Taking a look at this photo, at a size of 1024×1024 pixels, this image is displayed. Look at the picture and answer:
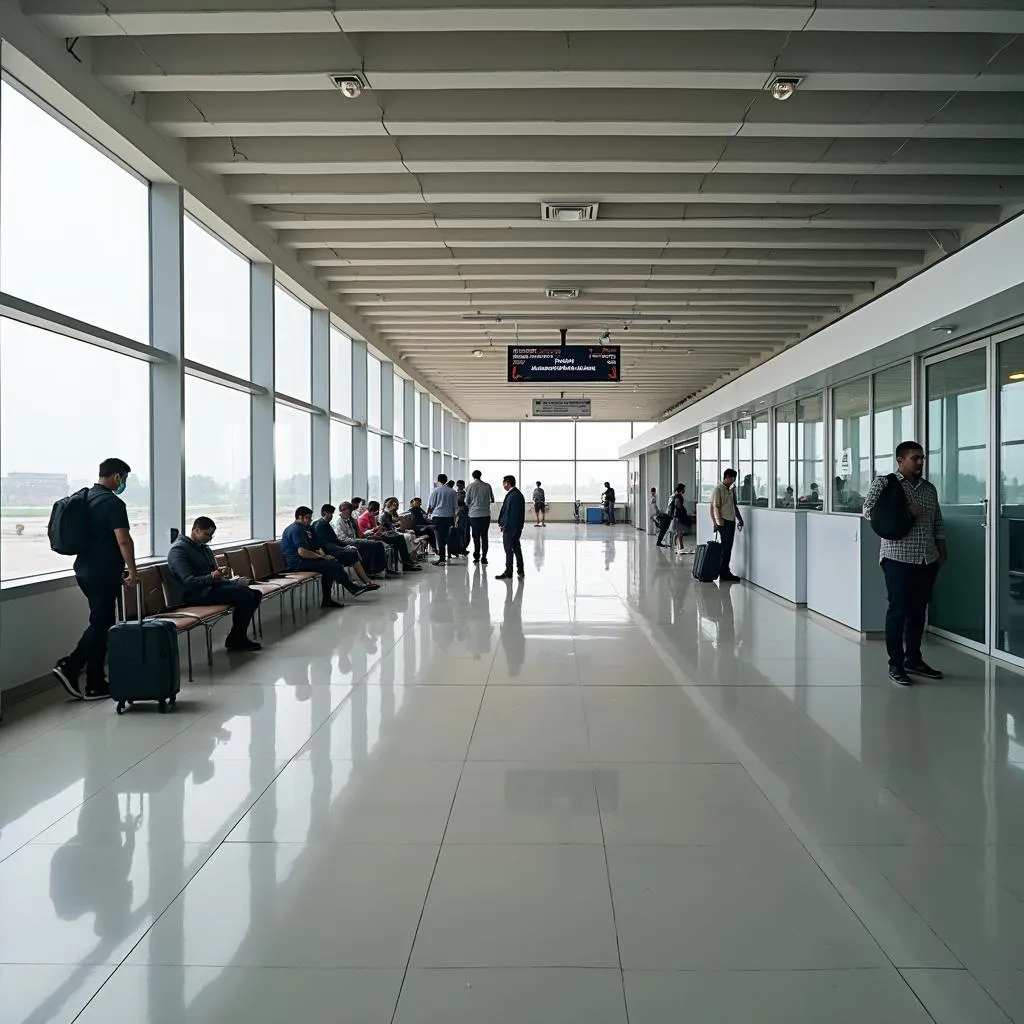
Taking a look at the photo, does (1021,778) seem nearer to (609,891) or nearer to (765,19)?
(609,891)

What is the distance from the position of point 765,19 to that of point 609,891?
4.50 meters

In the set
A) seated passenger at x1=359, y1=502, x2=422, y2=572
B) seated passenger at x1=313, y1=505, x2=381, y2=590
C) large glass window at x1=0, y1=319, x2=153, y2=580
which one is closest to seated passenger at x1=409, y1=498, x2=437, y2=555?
seated passenger at x1=359, y1=502, x2=422, y2=572

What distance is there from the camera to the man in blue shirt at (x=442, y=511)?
48.3 ft

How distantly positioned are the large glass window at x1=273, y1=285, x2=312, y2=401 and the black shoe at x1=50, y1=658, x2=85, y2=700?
5.25m

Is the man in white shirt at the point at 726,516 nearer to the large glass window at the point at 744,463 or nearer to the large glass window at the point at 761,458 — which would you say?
the large glass window at the point at 761,458

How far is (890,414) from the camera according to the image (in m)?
8.10

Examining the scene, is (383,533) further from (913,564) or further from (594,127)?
(913,564)

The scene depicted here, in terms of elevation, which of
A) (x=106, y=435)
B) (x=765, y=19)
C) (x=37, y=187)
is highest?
(x=765, y=19)

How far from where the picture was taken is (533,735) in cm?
442

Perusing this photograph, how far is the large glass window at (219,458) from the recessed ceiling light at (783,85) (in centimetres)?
546

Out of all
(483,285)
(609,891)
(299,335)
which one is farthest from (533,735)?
(299,335)

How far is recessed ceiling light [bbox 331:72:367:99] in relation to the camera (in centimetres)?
532

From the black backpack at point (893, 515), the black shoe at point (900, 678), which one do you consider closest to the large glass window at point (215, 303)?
the black backpack at point (893, 515)

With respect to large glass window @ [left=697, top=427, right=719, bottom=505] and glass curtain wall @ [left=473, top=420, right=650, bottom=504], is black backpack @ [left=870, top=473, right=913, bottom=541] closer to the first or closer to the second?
large glass window @ [left=697, top=427, right=719, bottom=505]
